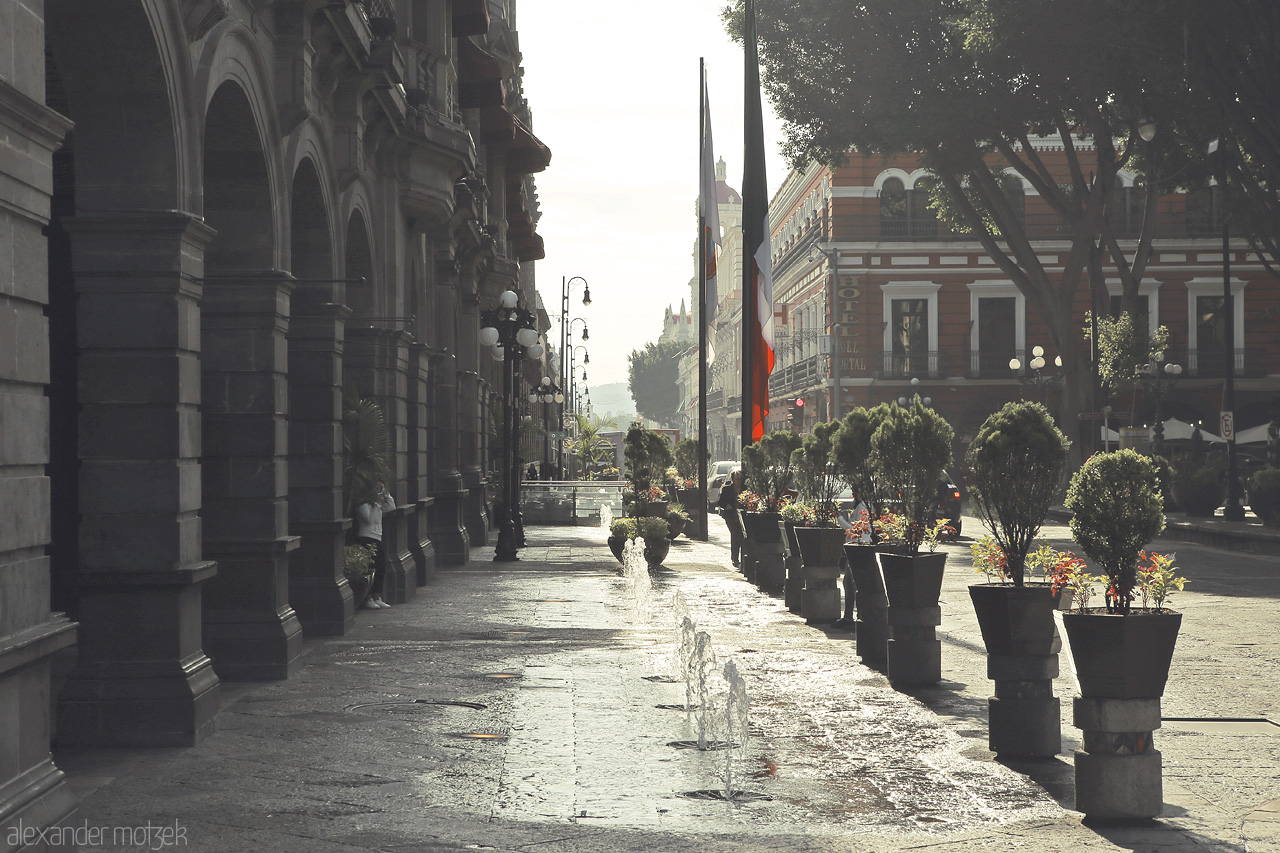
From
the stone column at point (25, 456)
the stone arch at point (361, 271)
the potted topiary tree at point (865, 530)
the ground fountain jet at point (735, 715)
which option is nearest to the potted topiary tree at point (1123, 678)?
the ground fountain jet at point (735, 715)

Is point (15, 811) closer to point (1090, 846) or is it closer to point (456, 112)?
point (1090, 846)

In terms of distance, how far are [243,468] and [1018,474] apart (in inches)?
244

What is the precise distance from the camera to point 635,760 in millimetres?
8031

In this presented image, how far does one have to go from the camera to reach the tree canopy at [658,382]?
6467 inches

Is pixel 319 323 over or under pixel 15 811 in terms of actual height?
over

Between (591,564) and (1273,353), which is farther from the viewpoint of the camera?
(1273,353)

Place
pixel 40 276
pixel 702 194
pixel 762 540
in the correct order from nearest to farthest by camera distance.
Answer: pixel 40 276
pixel 762 540
pixel 702 194

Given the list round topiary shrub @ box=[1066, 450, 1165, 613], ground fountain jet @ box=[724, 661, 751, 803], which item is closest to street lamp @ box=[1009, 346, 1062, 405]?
ground fountain jet @ box=[724, 661, 751, 803]

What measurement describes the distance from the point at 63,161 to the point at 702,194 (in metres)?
18.2

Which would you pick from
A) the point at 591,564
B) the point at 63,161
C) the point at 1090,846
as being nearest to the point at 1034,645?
the point at 1090,846

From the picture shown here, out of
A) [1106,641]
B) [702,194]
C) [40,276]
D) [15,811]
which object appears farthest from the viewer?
[702,194]

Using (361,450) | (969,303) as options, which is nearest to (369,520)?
(361,450)

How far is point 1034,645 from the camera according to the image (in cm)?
825

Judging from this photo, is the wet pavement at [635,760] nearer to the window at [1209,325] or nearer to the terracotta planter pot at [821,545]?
the terracotta planter pot at [821,545]
